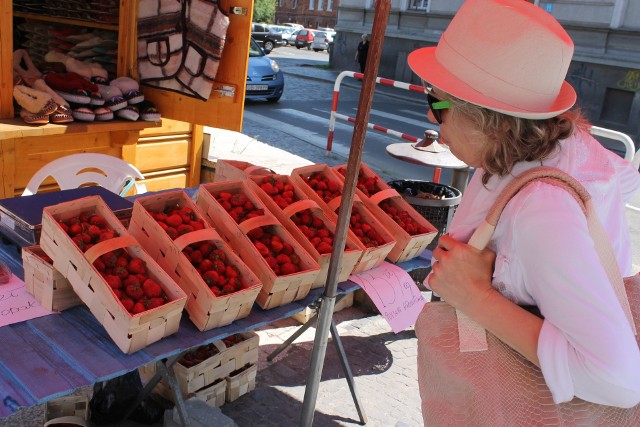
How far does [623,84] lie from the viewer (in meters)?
14.1

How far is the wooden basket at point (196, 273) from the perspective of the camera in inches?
82.6

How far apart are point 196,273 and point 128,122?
8.57 feet

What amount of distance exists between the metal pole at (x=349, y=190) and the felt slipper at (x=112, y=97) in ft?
8.71

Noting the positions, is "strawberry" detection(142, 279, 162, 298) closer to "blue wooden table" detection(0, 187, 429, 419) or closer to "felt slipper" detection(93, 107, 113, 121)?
"blue wooden table" detection(0, 187, 429, 419)

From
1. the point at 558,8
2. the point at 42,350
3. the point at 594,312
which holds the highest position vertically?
the point at 558,8

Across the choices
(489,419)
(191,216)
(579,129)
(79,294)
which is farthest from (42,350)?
(579,129)

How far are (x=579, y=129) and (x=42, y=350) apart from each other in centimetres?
164

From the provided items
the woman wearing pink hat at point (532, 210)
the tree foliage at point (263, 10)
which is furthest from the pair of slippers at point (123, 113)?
the tree foliage at point (263, 10)

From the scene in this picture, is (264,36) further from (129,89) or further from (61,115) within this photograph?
(61,115)

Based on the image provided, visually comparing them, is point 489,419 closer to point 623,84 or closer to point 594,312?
point 594,312

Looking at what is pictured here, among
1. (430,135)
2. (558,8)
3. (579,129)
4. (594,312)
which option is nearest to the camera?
(594,312)

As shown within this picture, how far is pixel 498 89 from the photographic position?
1255mm

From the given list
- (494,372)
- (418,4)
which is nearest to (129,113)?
(494,372)

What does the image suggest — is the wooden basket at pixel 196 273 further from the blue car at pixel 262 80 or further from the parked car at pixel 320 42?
the parked car at pixel 320 42
